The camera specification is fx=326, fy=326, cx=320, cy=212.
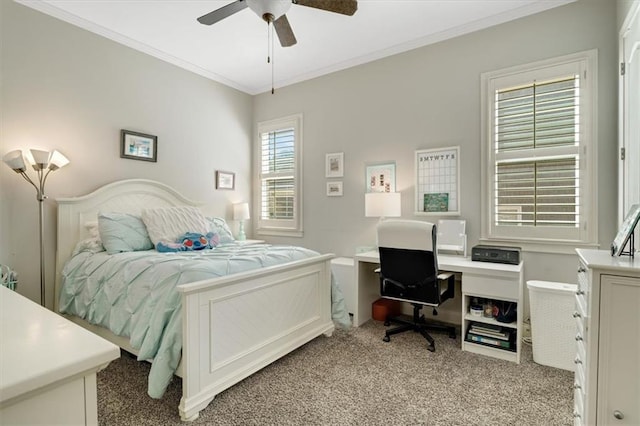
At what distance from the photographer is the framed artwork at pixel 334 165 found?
13.0ft

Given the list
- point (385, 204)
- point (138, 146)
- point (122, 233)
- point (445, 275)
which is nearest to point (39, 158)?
point (122, 233)

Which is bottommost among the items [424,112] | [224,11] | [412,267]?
[412,267]

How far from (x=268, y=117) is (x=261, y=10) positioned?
2631mm

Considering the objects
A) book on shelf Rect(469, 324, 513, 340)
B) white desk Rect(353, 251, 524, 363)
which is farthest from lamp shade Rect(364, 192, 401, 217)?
book on shelf Rect(469, 324, 513, 340)

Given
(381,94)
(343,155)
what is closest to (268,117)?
(343,155)

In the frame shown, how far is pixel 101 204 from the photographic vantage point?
317 cm

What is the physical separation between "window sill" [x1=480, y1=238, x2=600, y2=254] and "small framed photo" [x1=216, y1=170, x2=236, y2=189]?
127 inches

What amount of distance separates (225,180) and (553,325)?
3.87 m

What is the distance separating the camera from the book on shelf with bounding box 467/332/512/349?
→ 8.11ft

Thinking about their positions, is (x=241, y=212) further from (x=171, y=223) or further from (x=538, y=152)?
(x=538, y=152)

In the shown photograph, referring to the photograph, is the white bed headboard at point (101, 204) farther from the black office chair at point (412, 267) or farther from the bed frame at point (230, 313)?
the black office chair at point (412, 267)

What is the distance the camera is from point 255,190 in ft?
15.9

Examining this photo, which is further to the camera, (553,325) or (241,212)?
(241,212)

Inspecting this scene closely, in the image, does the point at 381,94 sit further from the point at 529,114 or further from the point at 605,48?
the point at 605,48
